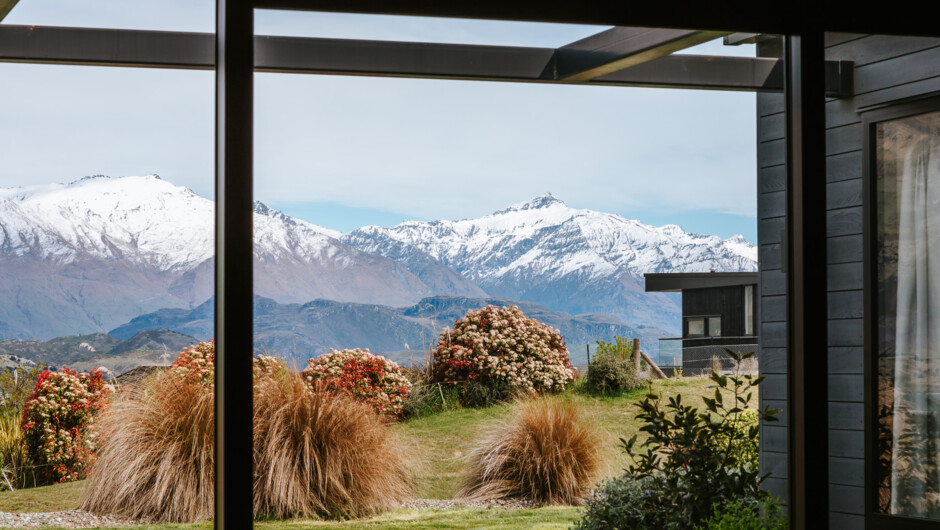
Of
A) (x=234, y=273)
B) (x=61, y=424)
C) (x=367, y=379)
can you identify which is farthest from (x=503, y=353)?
(x=234, y=273)

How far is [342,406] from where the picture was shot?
518 cm

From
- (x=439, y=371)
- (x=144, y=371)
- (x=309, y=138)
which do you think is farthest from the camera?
(x=309, y=138)

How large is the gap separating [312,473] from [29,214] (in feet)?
17.9

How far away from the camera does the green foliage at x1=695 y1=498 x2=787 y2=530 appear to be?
10.0 feet

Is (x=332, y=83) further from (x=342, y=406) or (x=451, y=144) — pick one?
(x=342, y=406)

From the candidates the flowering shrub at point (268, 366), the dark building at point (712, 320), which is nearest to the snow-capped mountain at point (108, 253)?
the flowering shrub at point (268, 366)

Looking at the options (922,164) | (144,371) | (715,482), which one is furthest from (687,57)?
(144,371)

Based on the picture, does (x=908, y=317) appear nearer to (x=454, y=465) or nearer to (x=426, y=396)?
(x=454, y=465)

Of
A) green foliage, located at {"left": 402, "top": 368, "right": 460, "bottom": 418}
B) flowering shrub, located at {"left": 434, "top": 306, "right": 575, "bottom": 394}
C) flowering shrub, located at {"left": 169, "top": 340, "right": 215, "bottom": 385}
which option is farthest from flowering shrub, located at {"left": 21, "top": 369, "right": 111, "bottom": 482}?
flowering shrub, located at {"left": 434, "top": 306, "right": 575, "bottom": 394}

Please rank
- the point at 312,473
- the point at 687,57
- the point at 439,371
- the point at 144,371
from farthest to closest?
the point at 439,371 → the point at 144,371 → the point at 312,473 → the point at 687,57

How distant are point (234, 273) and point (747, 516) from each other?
2.41 meters

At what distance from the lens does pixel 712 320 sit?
35.2ft

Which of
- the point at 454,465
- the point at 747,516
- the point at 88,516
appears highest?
the point at 747,516

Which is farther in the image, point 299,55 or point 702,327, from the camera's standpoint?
point 702,327
